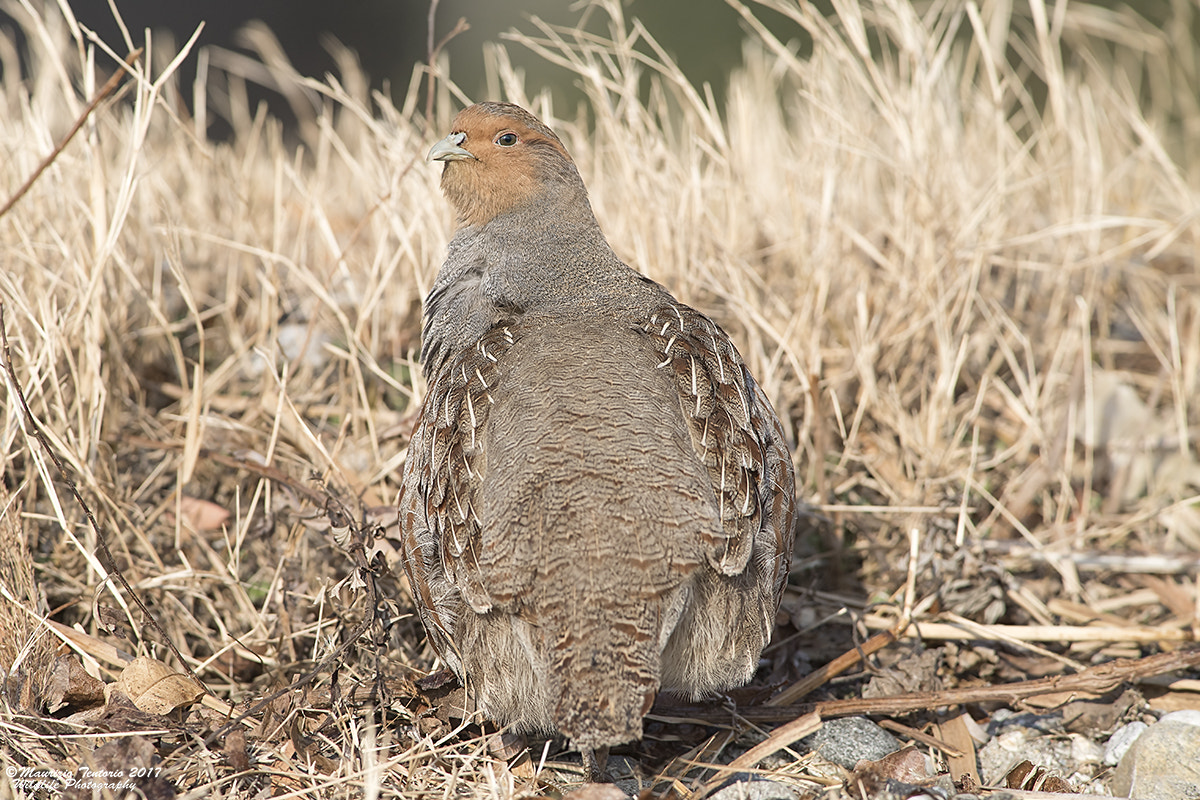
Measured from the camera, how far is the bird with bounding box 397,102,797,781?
2377 mm

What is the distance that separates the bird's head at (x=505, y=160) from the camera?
10.7 ft

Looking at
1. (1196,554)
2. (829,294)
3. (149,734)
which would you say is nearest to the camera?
(149,734)

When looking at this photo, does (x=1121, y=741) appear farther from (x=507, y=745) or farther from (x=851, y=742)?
(x=507, y=745)

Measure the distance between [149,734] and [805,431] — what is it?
2.41 m

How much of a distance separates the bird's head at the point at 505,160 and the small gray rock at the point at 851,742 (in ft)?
6.03

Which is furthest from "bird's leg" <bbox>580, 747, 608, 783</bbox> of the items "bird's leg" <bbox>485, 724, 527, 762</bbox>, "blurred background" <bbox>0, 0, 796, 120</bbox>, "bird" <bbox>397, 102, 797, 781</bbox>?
"blurred background" <bbox>0, 0, 796, 120</bbox>

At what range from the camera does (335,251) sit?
153 inches

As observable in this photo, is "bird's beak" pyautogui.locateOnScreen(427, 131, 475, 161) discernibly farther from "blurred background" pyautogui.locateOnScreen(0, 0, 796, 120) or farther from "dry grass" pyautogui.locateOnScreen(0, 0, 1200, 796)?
"blurred background" pyautogui.locateOnScreen(0, 0, 796, 120)

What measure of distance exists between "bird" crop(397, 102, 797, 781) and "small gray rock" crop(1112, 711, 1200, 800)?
109 cm

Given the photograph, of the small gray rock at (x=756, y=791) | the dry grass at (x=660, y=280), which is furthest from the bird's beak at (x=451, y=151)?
the small gray rock at (x=756, y=791)

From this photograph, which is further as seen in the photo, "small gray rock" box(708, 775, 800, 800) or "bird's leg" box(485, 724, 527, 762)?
"bird's leg" box(485, 724, 527, 762)

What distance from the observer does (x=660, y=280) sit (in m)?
4.05

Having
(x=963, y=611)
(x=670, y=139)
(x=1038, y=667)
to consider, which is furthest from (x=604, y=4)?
(x=1038, y=667)

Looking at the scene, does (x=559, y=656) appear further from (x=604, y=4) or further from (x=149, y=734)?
(x=604, y=4)
